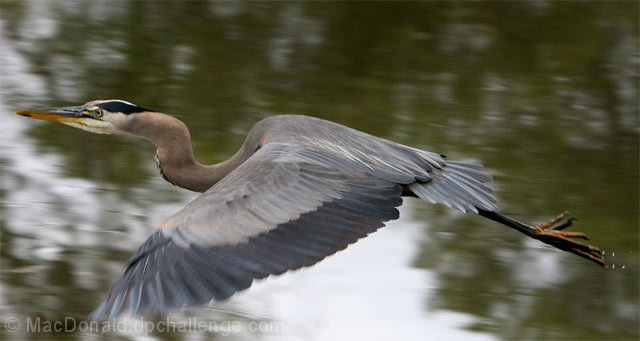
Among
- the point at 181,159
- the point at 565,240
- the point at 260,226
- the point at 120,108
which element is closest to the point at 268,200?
the point at 260,226

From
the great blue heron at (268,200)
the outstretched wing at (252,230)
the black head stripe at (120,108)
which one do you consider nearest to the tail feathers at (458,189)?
the great blue heron at (268,200)

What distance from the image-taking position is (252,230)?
11.1 ft

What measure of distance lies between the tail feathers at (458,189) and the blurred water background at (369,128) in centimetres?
92

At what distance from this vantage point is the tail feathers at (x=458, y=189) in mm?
3998

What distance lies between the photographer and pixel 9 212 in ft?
17.4

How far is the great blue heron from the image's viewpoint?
3188mm

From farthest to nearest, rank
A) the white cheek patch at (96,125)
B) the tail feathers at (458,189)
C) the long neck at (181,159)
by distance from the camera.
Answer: the white cheek patch at (96,125) → the long neck at (181,159) → the tail feathers at (458,189)

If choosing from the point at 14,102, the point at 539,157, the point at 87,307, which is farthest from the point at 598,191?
the point at 14,102

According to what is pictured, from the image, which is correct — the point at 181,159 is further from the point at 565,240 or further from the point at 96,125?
the point at 565,240

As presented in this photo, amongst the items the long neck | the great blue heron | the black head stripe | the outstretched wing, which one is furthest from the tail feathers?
the black head stripe

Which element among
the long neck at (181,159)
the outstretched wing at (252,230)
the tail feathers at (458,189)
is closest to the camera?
the outstretched wing at (252,230)

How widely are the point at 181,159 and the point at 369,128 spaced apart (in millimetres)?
2409

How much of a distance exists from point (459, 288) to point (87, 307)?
1.90 metres

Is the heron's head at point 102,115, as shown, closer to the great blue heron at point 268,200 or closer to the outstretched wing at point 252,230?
the great blue heron at point 268,200
